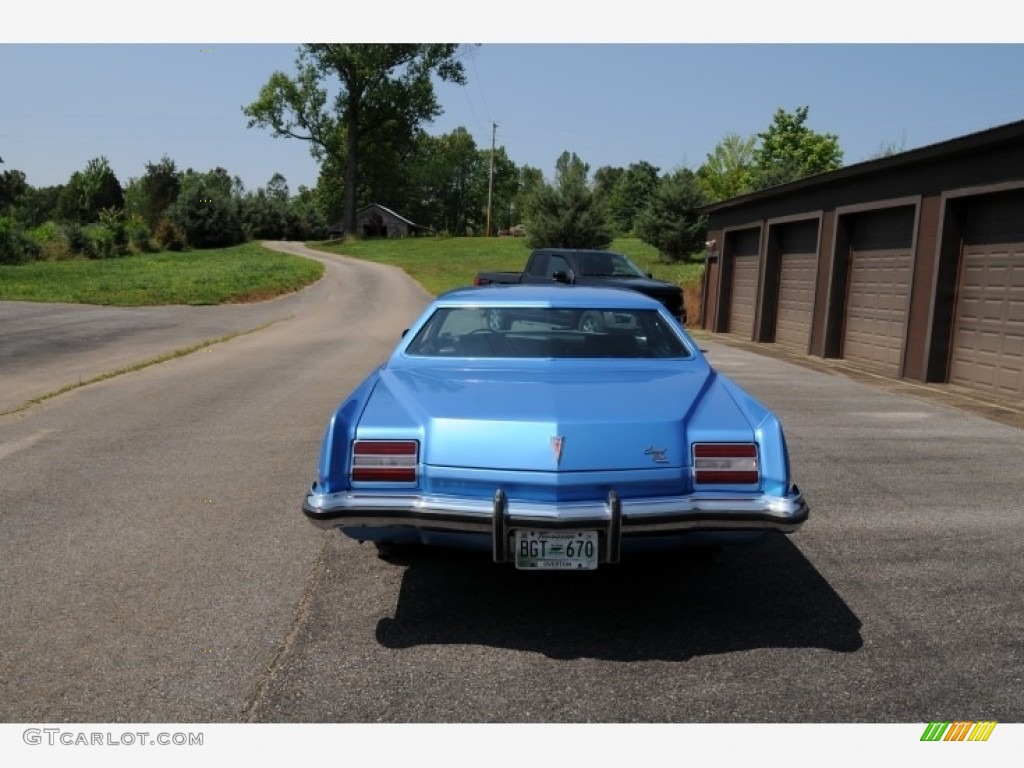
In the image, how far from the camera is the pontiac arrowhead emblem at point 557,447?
3.58 metres

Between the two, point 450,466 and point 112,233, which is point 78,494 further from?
point 112,233

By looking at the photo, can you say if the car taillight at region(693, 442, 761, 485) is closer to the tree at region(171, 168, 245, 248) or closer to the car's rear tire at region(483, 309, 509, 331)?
the car's rear tire at region(483, 309, 509, 331)

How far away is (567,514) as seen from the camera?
3506mm

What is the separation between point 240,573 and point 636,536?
7.05 ft

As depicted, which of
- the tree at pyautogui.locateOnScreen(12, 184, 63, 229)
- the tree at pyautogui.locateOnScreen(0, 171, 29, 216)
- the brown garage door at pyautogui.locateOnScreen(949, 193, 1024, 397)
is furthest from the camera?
the tree at pyautogui.locateOnScreen(12, 184, 63, 229)

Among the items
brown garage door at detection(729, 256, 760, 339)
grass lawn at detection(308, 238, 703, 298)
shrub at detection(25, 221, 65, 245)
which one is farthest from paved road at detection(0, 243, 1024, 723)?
shrub at detection(25, 221, 65, 245)

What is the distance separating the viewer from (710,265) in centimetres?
2503

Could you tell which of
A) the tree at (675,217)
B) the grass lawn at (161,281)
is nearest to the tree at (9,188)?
the grass lawn at (161,281)

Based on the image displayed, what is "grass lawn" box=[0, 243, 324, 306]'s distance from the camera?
28406 mm

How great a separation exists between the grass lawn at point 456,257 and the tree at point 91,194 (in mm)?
43409

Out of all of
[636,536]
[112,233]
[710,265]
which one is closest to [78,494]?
[636,536]

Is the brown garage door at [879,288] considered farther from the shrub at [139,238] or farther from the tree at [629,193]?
the tree at [629,193]

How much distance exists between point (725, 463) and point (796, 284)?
54.8ft

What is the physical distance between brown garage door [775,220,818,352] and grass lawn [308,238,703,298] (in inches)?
444
